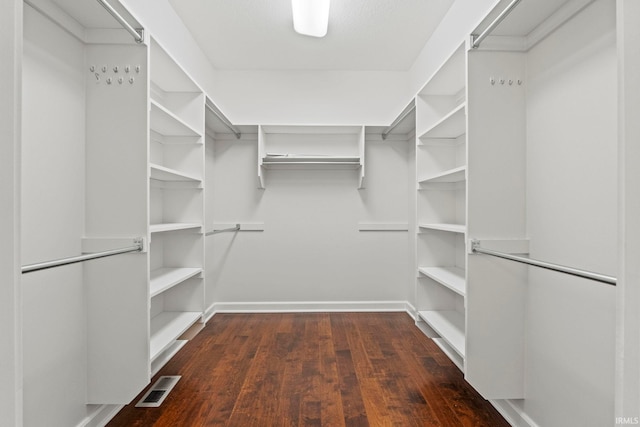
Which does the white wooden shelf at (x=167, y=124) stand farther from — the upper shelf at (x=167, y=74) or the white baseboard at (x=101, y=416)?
the white baseboard at (x=101, y=416)

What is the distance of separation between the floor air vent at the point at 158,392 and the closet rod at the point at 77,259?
0.93 m

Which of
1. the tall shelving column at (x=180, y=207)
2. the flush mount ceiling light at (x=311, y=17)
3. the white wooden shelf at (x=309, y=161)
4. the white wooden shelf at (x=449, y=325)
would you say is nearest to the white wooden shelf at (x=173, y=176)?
the tall shelving column at (x=180, y=207)

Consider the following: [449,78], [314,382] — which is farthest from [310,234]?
[449,78]

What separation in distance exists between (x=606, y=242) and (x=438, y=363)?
1.47 meters

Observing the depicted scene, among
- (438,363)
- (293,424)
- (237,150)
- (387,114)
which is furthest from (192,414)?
(387,114)

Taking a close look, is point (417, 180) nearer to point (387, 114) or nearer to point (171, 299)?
point (387, 114)

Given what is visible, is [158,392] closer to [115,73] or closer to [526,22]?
[115,73]

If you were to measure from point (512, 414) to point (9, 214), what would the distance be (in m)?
2.29

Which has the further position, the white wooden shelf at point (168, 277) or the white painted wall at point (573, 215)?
the white wooden shelf at point (168, 277)

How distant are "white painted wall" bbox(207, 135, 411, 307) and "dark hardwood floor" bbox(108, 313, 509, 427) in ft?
1.74

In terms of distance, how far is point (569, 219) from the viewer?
148cm

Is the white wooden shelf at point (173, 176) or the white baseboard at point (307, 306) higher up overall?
the white wooden shelf at point (173, 176)

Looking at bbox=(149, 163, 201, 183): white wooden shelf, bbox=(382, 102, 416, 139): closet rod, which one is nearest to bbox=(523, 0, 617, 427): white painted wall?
bbox=(382, 102, 416, 139): closet rod

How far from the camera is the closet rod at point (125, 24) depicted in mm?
1366
